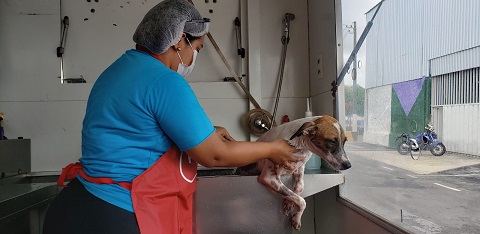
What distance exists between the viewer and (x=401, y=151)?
1.33 meters

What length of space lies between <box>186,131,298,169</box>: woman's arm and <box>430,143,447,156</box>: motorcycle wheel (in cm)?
45

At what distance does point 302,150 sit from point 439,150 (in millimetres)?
424

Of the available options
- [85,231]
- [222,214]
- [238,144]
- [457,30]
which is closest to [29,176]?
[222,214]

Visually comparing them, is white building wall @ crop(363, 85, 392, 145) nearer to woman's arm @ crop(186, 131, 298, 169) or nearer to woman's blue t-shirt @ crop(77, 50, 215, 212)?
woman's arm @ crop(186, 131, 298, 169)

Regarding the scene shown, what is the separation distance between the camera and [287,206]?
146 cm

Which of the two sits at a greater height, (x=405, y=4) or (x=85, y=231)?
(x=405, y=4)

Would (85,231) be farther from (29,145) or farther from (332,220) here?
(29,145)

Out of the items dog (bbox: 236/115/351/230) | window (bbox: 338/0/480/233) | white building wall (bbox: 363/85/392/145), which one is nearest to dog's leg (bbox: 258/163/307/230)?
dog (bbox: 236/115/351/230)

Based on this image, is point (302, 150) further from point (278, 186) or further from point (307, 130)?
point (278, 186)

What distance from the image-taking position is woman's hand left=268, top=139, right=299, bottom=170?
1.13 metres

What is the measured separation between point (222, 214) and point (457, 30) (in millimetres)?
1151

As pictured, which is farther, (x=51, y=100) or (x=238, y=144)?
(x=51, y=100)

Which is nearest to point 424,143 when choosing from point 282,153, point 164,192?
point 282,153

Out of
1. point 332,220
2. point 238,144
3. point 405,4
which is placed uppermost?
point 405,4
